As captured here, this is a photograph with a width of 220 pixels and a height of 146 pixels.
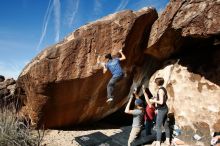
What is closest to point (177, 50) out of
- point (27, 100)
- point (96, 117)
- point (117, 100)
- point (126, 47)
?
point (126, 47)

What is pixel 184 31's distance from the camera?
906 cm

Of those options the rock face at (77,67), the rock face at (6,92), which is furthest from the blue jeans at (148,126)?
the rock face at (6,92)

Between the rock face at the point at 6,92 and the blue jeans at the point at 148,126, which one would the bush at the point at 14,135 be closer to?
the blue jeans at the point at 148,126

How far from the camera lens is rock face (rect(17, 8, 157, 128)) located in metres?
10.8

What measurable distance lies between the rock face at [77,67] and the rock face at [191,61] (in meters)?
0.72

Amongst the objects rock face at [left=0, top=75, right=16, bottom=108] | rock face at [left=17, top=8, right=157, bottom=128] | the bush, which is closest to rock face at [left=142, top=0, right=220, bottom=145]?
rock face at [left=17, top=8, right=157, bottom=128]

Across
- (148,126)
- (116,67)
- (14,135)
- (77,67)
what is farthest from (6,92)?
(148,126)

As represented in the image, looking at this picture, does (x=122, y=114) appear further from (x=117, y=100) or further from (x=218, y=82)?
(x=218, y=82)

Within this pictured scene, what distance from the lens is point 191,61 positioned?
34.1ft

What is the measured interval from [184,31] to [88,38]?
11.0ft

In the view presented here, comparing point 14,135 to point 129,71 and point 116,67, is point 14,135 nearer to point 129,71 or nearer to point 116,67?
point 116,67

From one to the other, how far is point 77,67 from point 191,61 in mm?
3736

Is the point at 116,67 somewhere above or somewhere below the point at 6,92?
above

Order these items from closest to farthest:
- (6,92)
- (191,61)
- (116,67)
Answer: (116,67) < (191,61) < (6,92)
